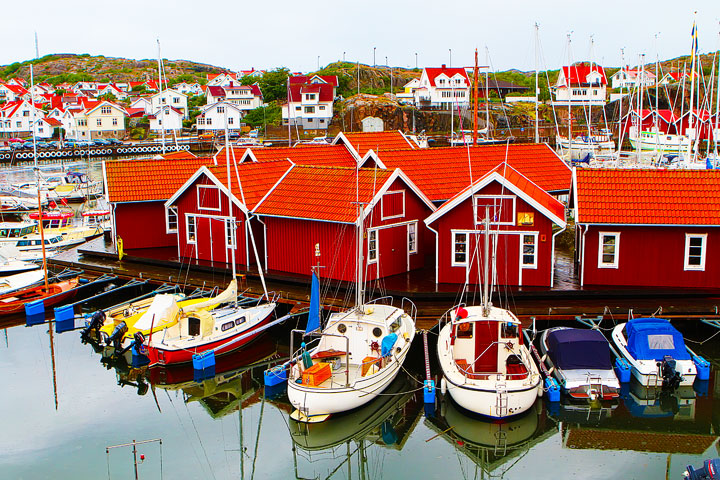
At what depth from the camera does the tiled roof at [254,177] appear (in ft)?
93.6

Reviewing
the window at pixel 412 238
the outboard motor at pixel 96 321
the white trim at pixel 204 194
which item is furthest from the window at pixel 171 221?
the window at pixel 412 238

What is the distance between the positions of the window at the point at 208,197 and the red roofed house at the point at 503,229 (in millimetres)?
9034

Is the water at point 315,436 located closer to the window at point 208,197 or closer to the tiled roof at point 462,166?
the window at point 208,197

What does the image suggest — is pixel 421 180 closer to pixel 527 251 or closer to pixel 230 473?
pixel 527 251

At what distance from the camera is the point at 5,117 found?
112812mm

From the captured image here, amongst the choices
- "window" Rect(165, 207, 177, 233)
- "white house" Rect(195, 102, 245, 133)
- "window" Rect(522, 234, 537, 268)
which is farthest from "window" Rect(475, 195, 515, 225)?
"white house" Rect(195, 102, 245, 133)

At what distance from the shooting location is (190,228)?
3008 centimetres

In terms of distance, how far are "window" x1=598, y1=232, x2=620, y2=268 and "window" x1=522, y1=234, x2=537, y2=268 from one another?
2.24 meters

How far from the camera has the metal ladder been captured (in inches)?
699

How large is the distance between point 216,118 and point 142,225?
77.4 m

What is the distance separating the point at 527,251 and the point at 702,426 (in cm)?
836

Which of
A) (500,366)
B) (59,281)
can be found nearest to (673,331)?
(500,366)

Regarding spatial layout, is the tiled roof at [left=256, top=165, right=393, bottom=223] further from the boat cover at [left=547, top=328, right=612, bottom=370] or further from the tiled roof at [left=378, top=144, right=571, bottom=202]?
the boat cover at [left=547, top=328, right=612, bottom=370]

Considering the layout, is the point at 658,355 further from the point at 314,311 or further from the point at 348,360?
the point at 314,311
